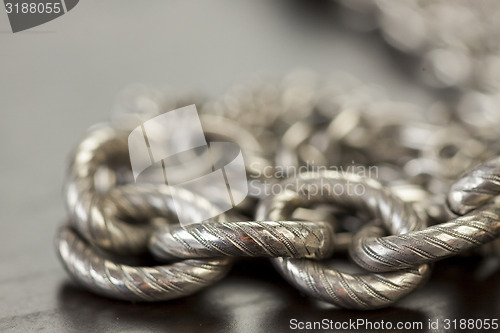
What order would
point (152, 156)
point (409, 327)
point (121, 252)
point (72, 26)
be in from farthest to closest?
point (72, 26) → point (152, 156) → point (121, 252) → point (409, 327)

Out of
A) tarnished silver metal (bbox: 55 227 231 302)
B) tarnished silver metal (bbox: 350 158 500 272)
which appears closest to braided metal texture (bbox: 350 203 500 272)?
tarnished silver metal (bbox: 350 158 500 272)

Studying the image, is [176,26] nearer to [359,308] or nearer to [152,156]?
[152,156]

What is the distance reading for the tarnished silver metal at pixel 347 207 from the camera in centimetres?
74

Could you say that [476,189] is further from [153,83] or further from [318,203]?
[153,83]

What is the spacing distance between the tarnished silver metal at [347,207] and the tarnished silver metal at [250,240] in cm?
3

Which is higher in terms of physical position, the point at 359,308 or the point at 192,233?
the point at 192,233

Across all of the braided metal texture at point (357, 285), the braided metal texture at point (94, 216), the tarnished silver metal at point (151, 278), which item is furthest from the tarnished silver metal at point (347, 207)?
the braided metal texture at point (94, 216)

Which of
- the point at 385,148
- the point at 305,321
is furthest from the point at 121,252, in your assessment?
the point at 385,148

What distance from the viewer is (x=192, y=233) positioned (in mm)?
761

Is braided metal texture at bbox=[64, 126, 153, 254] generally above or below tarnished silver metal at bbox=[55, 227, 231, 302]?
above

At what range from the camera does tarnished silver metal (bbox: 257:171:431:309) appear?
740mm

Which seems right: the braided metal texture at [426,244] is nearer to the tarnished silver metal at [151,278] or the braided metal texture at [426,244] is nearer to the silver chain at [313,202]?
the silver chain at [313,202]

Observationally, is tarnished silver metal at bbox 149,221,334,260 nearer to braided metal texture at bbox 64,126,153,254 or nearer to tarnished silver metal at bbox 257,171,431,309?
tarnished silver metal at bbox 257,171,431,309

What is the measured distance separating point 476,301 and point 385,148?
0.49m
